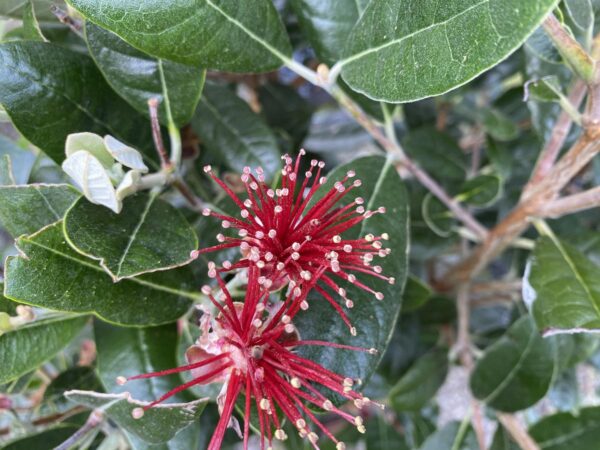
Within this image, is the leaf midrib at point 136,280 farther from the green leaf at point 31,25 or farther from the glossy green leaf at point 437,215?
Result: the glossy green leaf at point 437,215

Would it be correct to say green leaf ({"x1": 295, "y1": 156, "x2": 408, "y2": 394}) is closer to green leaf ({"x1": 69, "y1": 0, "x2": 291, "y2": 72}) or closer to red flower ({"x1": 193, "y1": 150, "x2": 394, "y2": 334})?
red flower ({"x1": 193, "y1": 150, "x2": 394, "y2": 334})

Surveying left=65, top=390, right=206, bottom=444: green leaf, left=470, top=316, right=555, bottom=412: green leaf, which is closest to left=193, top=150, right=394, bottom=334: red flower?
left=65, top=390, right=206, bottom=444: green leaf

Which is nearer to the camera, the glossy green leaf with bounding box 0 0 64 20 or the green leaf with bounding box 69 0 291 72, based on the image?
the green leaf with bounding box 69 0 291 72

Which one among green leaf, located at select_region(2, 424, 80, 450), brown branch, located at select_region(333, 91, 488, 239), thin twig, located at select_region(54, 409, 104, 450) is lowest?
green leaf, located at select_region(2, 424, 80, 450)

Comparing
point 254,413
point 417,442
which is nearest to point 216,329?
point 254,413

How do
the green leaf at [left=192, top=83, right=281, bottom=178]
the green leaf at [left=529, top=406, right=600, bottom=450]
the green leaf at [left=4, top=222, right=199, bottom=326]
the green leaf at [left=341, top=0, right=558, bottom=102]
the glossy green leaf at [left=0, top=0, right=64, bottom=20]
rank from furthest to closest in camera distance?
the green leaf at [left=529, top=406, right=600, bottom=450], the green leaf at [left=192, top=83, right=281, bottom=178], the glossy green leaf at [left=0, top=0, right=64, bottom=20], the green leaf at [left=4, top=222, right=199, bottom=326], the green leaf at [left=341, top=0, right=558, bottom=102]

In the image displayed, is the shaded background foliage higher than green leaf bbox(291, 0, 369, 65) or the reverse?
the reverse

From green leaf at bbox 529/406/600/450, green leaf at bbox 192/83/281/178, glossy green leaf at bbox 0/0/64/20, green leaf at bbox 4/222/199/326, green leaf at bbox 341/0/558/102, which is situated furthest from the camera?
green leaf at bbox 529/406/600/450
